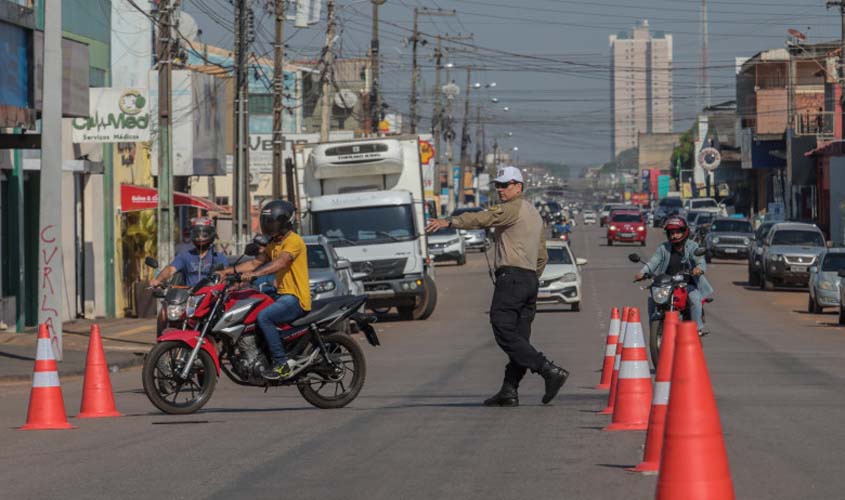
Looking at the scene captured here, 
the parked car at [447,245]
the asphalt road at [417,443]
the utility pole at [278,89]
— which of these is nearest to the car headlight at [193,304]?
the asphalt road at [417,443]

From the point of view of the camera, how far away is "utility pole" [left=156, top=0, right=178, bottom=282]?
27.5 meters

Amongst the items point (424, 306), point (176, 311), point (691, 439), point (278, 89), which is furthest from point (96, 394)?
point (278, 89)

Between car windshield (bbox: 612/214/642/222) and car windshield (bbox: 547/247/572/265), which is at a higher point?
car windshield (bbox: 612/214/642/222)

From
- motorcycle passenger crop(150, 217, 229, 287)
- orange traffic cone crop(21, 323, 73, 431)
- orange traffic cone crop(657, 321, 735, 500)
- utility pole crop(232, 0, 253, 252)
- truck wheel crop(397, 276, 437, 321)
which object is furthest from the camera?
utility pole crop(232, 0, 253, 252)

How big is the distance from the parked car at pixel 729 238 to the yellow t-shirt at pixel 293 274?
43.4 meters

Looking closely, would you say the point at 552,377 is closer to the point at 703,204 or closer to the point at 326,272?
the point at 326,272

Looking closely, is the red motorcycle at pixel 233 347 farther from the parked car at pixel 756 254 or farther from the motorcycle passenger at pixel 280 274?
the parked car at pixel 756 254

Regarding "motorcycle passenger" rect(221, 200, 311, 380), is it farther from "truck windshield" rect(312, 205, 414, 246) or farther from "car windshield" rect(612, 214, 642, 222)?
"car windshield" rect(612, 214, 642, 222)

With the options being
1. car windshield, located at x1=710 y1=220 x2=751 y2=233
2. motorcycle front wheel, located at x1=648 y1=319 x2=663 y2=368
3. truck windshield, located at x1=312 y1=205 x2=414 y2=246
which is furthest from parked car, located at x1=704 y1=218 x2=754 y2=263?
motorcycle front wheel, located at x1=648 y1=319 x2=663 y2=368

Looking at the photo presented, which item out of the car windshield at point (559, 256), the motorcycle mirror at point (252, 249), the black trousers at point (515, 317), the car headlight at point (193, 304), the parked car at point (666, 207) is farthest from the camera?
the parked car at point (666, 207)

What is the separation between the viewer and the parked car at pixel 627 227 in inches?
2761

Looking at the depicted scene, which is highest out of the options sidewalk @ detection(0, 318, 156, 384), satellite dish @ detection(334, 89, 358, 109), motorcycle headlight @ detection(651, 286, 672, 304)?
satellite dish @ detection(334, 89, 358, 109)

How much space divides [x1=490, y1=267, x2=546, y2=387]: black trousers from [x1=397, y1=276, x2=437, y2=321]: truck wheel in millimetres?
17582

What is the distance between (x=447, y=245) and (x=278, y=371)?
45974 millimetres
